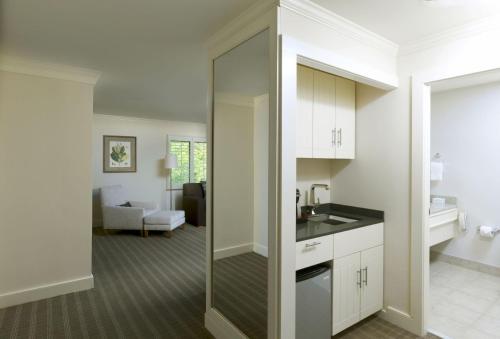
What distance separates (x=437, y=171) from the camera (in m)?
3.71

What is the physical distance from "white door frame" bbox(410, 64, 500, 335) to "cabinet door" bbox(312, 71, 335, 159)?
2.11 feet

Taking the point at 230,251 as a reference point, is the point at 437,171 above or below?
above

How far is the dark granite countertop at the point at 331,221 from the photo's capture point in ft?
6.78

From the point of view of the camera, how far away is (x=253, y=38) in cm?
188

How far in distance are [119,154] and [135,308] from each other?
169 inches

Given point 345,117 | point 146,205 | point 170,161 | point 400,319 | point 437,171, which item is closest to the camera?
point 400,319

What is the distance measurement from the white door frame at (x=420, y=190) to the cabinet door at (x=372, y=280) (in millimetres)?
259

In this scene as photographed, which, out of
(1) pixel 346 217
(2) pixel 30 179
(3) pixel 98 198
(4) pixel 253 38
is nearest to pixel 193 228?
(3) pixel 98 198

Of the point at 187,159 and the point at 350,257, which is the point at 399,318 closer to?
the point at 350,257

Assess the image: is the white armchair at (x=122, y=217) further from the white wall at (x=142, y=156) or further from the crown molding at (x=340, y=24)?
the crown molding at (x=340, y=24)

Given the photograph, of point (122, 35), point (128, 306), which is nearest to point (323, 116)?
point (122, 35)

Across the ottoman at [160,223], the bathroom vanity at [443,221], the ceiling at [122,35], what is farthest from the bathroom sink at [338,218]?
the ottoman at [160,223]

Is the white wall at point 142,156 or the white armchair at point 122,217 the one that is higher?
the white wall at point 142,156

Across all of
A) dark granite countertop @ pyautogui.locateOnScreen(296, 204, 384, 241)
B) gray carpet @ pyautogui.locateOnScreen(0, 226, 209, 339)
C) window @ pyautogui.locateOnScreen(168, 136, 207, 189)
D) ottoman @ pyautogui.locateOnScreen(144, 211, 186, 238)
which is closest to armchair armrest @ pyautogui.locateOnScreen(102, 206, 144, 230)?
ottoman @ pyautogui.locateOnScreen(144, 211, 186, 238)
